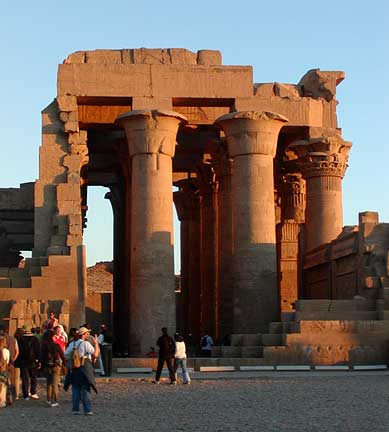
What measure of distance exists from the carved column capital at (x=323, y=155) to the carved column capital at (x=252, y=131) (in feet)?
9.02

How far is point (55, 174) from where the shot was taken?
31.1 meters

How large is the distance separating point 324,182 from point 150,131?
23.7ft

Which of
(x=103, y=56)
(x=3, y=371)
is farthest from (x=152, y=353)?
(x=3, y=371)

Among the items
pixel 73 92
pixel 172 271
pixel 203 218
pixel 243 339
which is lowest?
pixel 243 339

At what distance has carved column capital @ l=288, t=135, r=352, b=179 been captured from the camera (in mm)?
33438

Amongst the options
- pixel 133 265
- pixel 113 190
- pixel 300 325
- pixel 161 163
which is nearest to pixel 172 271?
pixel 133 265

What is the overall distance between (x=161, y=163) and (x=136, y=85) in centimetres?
311

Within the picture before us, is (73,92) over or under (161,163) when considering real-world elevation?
over

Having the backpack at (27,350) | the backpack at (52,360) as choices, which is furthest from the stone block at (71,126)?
the backpack at (52,360)

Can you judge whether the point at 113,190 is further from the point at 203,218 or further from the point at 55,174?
the point at 55,174

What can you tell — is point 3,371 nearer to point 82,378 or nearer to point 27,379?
point 27,379

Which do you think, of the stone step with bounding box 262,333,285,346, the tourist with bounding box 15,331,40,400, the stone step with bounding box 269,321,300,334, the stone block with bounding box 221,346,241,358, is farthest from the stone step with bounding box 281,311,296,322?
the tourist with bounding box 15,331,40,400

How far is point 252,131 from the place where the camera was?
30797mm

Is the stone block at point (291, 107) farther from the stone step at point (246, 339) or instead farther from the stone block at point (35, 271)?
the stone block at point (35, 271)
